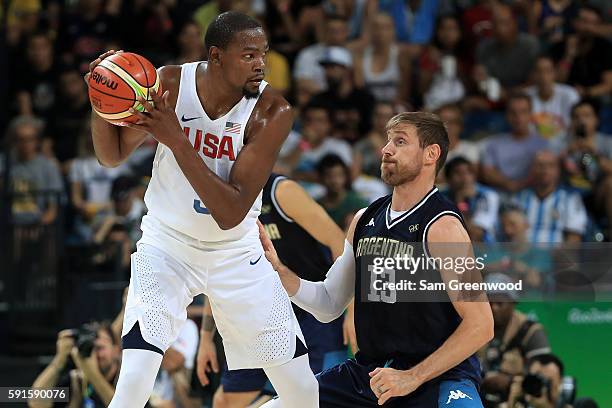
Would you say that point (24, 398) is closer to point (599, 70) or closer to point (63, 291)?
point (63, 291)

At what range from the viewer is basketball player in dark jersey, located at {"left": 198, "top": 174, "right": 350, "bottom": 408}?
19.9ft

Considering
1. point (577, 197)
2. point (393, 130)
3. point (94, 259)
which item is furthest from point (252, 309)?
point (577, 197)

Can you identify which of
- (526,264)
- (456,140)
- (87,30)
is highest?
(87,30)

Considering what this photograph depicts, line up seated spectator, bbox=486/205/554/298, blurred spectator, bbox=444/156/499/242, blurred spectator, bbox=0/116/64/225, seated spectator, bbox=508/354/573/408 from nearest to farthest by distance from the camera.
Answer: seated spectator, bbox=508/354/573/408
seated spectator, bbox=486/205/554/298
blurred spectator, bbox=444/156/499/242
blurred spectator, bbox=0/116/64/225

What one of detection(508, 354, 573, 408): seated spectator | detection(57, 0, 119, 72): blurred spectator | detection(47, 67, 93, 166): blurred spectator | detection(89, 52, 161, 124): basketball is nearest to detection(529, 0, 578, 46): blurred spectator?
detection(57, 0, 119, 72): blurred spectator

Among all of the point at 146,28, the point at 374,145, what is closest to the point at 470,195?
the point at 374,145

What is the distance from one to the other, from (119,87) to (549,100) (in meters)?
7.11

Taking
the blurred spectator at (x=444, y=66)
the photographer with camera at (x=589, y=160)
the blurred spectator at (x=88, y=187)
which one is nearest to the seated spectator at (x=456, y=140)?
the blurred spectator at (x=444, y=66)

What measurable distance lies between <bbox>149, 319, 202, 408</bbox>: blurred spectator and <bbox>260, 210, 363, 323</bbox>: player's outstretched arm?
2238mm

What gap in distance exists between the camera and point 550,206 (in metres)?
9.66

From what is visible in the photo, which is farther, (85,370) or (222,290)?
(85,370)

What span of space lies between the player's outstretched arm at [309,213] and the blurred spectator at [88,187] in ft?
14.8

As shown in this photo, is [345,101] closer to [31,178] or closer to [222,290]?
[31,178]

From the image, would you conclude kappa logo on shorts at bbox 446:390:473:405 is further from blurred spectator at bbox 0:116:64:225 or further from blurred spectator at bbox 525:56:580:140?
blurred spectator at bbox 525:56:580:140
